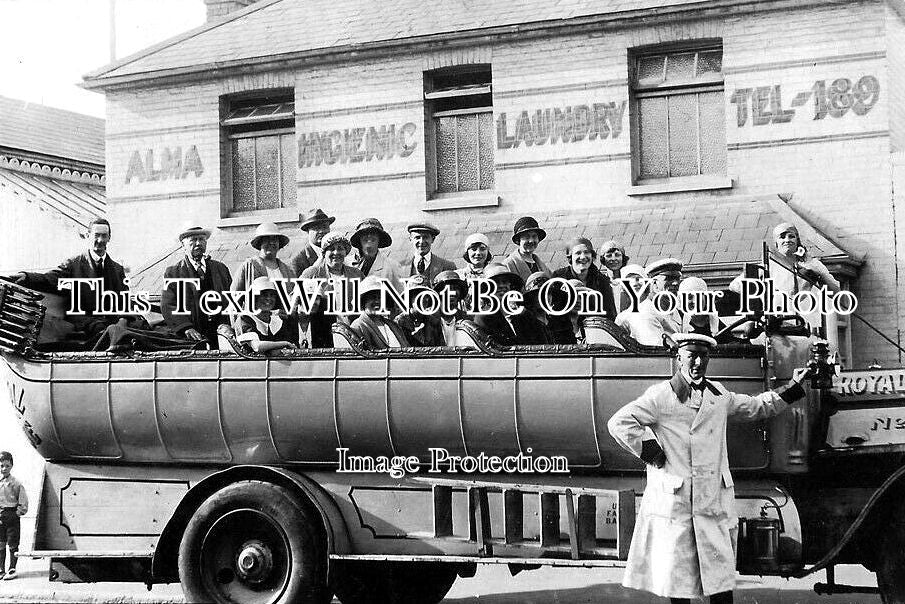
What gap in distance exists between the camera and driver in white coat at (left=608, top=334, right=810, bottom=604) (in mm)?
7027

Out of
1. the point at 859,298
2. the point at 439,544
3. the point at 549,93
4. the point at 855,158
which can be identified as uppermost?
the point at 549,93

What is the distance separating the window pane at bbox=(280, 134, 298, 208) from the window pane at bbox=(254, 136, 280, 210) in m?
0.10

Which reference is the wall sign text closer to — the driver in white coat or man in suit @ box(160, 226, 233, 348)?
man in suit @ box(160, 226, 233, 348)

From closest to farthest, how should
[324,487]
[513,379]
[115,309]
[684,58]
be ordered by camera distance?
[513,379] → [324,487] → [115,309] → [684,58]

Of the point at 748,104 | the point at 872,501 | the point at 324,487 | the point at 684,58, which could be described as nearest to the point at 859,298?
the point at 748,104

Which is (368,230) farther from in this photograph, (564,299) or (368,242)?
(564,299)

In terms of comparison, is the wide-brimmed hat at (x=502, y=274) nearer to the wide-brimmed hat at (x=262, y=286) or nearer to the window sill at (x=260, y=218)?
the wide-brimmed hat at (x=262, y=286)

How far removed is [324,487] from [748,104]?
787 cm

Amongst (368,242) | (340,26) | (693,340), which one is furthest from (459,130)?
(693,340)

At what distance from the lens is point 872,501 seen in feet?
24.1

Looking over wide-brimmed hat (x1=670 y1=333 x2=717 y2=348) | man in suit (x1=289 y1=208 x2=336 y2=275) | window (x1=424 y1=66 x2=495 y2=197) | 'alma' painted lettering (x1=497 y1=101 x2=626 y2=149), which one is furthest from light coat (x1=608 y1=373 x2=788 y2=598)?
window (x1=424 y1=66 x2=495 y2=197)

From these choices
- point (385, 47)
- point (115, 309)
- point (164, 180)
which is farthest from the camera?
point (164, 180)

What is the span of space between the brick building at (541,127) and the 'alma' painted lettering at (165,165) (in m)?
0.02

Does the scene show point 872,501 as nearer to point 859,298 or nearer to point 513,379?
point 513,379
